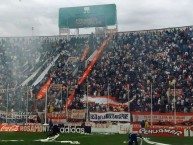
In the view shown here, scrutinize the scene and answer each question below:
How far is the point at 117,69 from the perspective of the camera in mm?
54344

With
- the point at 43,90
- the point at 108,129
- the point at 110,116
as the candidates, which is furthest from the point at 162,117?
the point at 43,90

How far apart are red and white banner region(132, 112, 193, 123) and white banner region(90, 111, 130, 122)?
1.21 metres

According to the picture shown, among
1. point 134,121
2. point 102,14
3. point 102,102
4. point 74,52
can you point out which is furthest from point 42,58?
point 134,121

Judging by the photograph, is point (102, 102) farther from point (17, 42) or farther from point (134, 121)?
point (17, 42)

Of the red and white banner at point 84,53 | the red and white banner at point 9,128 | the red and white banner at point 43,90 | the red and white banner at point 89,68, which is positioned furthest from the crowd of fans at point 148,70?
the red and white banner at point 9,128

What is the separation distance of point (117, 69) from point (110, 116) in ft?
36.2

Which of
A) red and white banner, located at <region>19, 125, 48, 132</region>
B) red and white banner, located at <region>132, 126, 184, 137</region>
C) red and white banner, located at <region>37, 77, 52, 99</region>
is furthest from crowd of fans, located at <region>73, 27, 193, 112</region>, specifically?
red and white banner, located at <region>19, 125, 48, 132</region>

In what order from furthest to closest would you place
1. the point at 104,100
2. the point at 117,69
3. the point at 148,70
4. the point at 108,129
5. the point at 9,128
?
the point at 117,69 → the point at 148,70 → the point at 104,100 → the point at 9,128 → the point at 108,129

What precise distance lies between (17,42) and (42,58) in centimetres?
637

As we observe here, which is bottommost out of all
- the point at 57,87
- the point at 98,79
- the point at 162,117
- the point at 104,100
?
the point at 162,117

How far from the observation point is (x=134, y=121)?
4434cm

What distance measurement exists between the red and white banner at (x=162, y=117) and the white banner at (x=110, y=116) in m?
1.21

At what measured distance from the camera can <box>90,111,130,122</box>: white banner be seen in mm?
43625

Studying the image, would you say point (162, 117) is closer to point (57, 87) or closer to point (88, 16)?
point (57, 87)
